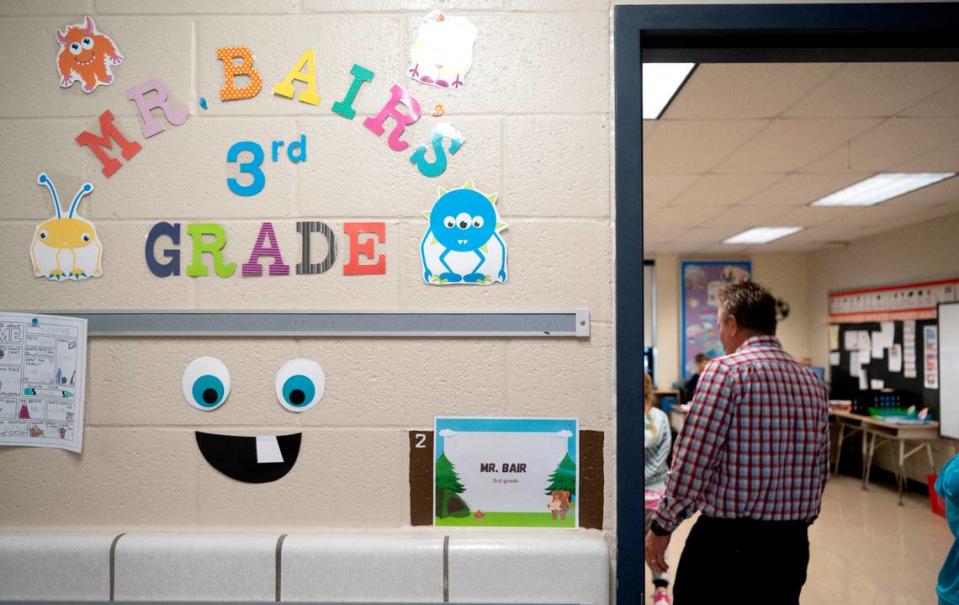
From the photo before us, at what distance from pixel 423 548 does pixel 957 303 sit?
21.0 feet

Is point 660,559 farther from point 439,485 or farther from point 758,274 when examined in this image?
point 758,274

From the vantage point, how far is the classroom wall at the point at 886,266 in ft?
19.9

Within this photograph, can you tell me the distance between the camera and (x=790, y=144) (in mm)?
3938

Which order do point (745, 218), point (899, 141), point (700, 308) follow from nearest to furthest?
point (899, 141), point (745, 218), point (700, 308)

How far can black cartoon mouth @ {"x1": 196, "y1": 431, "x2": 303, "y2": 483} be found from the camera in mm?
1342

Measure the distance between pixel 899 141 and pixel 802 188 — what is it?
120 cm

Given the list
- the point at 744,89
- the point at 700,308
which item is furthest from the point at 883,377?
the point at 744,89

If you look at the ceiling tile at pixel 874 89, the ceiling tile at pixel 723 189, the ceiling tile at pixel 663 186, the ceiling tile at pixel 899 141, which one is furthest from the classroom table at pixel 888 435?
the ceiling tile at pixel 874 89

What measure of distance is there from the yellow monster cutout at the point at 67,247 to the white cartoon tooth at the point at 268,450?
51cm

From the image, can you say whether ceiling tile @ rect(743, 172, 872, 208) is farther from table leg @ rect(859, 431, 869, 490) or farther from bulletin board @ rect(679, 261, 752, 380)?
bulletin board @ rect(679, 261, 752, 380)

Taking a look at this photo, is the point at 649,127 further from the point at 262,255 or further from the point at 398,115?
the point at 262,255

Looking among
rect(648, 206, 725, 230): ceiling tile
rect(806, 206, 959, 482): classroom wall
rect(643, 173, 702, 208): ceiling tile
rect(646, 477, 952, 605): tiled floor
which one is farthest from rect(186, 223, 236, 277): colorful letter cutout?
rect(806, 206, 959, 482): classroom wall

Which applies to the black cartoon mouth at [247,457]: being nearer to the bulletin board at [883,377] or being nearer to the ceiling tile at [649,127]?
the ceiling tile at [649,127]

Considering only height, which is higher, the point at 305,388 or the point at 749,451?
the point at 305,388
